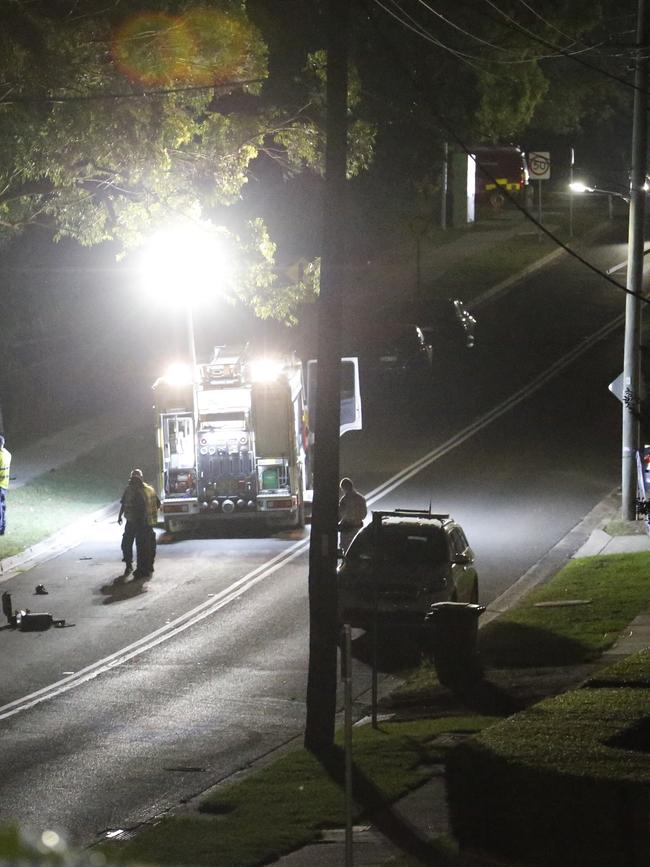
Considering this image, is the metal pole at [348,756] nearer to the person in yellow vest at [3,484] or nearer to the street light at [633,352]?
the street light at [633,352]

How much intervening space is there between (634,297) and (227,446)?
7.28m

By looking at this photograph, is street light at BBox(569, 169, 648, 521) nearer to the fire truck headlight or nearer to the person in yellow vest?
the fire truck headlight

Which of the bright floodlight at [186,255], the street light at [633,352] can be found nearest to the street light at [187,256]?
the bright floodlight at [186,255]

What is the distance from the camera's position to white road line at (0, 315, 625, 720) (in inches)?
649

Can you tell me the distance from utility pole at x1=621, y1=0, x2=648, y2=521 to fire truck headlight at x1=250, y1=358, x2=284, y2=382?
5.97 m

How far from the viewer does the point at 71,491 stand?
29547 millimetres

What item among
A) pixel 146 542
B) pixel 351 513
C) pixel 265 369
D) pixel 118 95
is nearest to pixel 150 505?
pixel 146 542

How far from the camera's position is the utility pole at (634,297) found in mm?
25125

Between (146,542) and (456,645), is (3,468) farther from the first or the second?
(456,645)

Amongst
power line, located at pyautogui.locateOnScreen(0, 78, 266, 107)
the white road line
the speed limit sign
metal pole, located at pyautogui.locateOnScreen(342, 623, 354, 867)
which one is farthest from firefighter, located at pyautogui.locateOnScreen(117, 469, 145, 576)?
the speed limit sign

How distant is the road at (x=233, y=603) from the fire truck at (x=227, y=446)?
0.66 m

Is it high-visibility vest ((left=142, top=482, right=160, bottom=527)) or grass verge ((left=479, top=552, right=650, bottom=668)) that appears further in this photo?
high-visibility vest ((left=142, top=482, right=160, bottom=527))

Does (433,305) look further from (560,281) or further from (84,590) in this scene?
(84,590)

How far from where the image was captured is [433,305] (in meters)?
47.6
